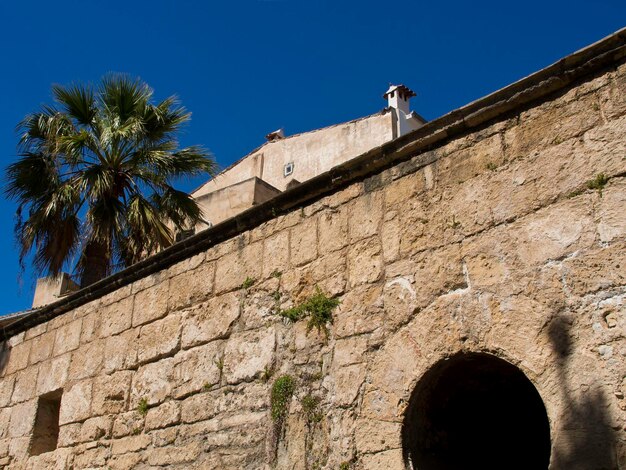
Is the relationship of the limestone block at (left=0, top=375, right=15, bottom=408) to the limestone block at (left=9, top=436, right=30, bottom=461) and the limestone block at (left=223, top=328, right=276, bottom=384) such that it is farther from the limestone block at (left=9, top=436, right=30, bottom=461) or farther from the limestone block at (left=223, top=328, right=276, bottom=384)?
the limestone block at (left=223, top=328, right=276, bottom=384)

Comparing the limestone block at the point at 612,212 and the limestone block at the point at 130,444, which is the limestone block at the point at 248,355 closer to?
the limestone block at the point at 130,444

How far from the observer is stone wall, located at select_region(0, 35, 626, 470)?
3.22 m

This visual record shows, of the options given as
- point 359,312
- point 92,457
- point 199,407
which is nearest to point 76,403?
point 92,457

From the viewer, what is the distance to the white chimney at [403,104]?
1650cm

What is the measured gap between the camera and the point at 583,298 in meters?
3.23

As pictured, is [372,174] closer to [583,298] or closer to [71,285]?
[583,298]

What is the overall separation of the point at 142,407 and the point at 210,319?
3.00 feet

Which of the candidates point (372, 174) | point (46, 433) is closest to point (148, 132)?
point (46, 433)

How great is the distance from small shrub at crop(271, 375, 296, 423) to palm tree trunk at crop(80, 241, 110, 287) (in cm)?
643

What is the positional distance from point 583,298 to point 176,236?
10127 mm

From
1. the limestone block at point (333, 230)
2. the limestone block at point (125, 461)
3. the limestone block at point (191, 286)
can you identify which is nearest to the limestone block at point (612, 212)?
the limestone block at point (333, 230)

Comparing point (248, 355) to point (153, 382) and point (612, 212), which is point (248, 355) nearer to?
point (153, 382)

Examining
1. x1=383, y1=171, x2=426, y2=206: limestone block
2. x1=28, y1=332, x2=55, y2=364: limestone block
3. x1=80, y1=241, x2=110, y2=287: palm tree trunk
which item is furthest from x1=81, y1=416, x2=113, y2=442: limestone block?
x1=80, y1=241, x2=110, y2=287: palm tree trunk

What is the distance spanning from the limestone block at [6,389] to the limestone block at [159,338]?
2.15 meters
